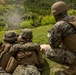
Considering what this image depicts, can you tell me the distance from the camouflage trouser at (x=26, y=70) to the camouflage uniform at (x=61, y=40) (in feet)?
1.62

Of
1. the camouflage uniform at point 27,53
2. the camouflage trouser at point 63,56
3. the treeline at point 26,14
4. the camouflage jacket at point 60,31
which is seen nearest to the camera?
the camouflage jacket at point 60,31

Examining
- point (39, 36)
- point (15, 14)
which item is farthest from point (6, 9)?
point (39, 36)

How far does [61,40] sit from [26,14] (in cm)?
896

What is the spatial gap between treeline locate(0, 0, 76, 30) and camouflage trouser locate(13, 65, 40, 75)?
5575 millimetres

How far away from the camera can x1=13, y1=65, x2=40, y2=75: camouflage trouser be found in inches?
243

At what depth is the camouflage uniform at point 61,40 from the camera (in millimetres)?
5719

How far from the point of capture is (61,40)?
19.1 ft

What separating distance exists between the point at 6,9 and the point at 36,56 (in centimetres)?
1003

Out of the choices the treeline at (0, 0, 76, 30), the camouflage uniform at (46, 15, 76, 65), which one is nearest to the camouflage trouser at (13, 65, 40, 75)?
the camouflage uniform at (46, 15, 76, 65)

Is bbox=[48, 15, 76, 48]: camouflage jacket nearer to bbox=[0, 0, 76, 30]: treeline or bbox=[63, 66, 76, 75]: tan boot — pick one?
bbox=[63, 66, 76, 75]: tan boot

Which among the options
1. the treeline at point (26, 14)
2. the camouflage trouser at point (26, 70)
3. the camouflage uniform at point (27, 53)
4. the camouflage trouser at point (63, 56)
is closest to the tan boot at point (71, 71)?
the camouflage trouser at point (63, 56)

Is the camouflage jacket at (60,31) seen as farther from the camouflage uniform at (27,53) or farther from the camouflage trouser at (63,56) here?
the camouflage uniform at (27,53)

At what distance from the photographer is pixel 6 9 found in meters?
16.3

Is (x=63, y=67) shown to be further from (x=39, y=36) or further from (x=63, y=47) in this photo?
(x=39, y=36)
